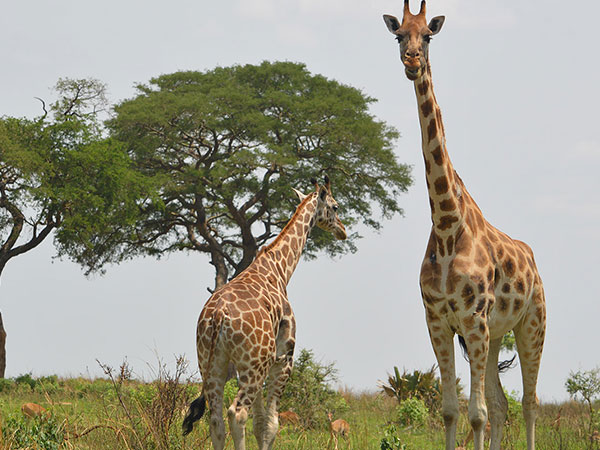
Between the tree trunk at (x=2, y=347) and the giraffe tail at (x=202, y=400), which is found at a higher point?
the tree trunk at (x=2, y=347)

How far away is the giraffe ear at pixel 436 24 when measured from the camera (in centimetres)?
649

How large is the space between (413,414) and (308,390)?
6.31ft

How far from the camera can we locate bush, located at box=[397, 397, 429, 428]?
1382cm

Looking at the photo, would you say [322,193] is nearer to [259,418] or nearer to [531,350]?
[259,418]

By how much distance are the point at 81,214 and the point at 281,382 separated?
1775 centimetres

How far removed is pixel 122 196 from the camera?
80.6ft

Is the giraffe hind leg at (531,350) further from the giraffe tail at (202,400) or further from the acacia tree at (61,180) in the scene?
the acacia tree at (61,180)

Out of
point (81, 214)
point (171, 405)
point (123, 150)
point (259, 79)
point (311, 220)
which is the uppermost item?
point (259, 79)

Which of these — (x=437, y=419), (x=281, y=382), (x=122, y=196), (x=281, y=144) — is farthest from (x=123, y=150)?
(x=281, y=382)

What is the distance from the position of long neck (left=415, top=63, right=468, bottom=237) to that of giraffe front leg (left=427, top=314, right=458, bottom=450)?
2.68 feet

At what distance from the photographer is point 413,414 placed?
1382 centimetres

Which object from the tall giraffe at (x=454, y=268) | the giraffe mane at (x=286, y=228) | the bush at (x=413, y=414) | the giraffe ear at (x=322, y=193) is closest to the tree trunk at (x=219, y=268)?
the bush at (x=413, y=414)

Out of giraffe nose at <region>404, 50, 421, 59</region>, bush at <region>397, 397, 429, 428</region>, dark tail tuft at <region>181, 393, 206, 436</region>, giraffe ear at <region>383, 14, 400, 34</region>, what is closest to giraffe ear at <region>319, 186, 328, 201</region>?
dark tail tuft at <region>181, 393, 206, 436</region>

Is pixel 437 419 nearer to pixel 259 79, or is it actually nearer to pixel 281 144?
pixel 281 144
